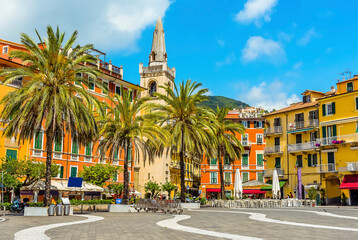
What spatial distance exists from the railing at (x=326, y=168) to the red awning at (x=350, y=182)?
2315 mm

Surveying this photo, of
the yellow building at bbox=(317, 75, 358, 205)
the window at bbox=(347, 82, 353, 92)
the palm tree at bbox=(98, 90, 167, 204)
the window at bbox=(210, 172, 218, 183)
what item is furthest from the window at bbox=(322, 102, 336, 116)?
the window at bbox=(210, 172, 218, 183)

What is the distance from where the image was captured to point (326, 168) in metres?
53.0

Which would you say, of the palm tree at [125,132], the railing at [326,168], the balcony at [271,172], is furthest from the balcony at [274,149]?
the palm tree at [125,132]

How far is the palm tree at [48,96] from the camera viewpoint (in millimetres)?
27719

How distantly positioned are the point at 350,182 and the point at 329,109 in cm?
1032

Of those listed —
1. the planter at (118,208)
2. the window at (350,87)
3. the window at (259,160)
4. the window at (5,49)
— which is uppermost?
the window at (5,49)

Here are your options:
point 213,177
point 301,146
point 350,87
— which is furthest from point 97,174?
point 213,177

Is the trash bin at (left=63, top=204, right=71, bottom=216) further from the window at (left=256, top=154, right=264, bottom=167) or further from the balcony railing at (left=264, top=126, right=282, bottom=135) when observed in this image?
the window at (left=256, top=154, right=264, bottom=167)

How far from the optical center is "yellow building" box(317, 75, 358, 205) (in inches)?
1964

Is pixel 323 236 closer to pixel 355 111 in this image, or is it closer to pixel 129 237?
pixel 129 237

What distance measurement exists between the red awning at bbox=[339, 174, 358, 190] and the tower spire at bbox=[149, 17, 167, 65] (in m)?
43.9

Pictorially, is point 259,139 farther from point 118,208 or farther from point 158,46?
point 118,208

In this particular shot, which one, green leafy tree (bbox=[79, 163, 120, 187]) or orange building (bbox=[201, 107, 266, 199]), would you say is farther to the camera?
orange building (bbox=[201, 107, 266, 199])

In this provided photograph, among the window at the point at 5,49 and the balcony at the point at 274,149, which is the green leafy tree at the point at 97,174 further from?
the balcony at the point at 274,149
